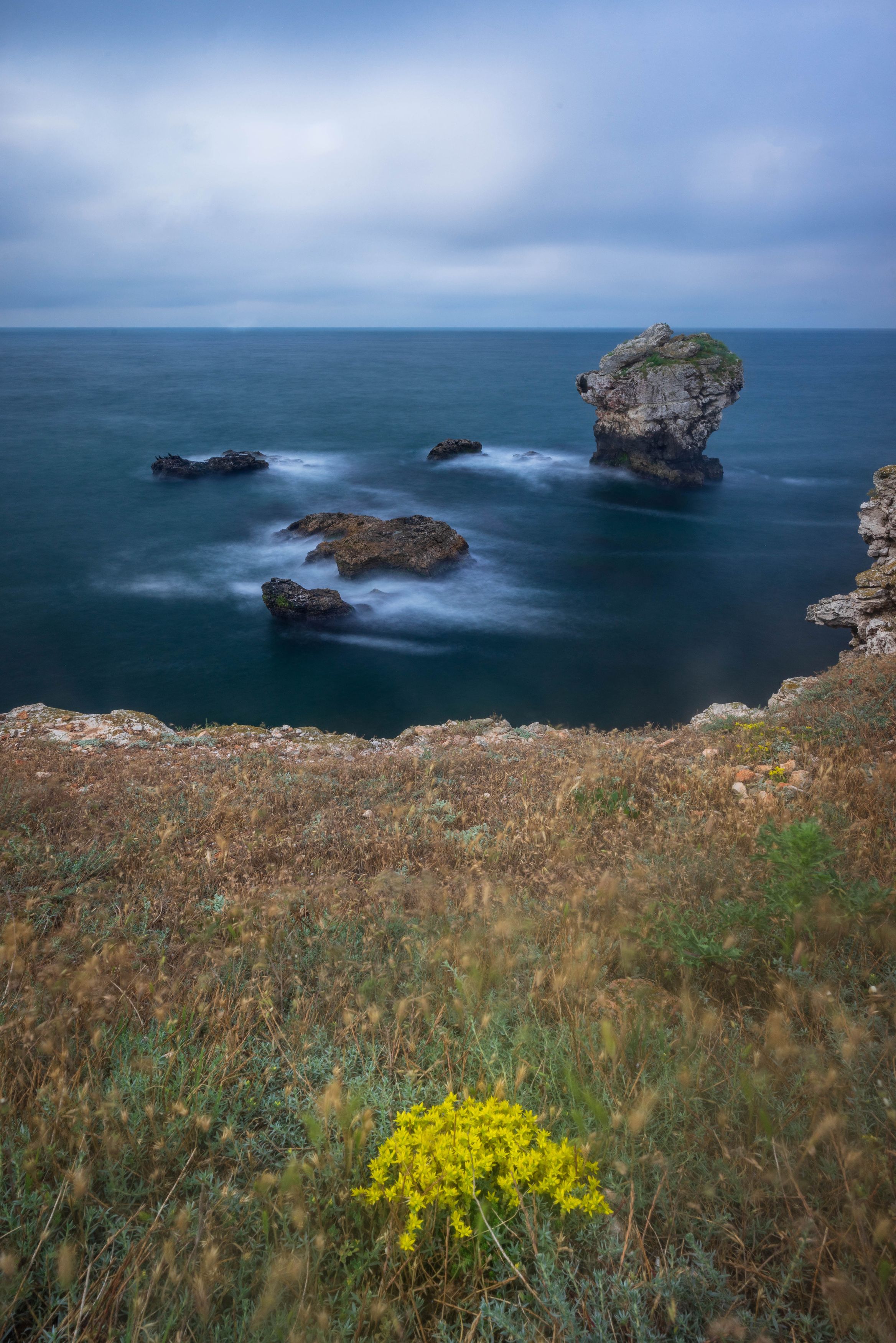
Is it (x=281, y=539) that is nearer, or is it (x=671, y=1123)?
(x=671, y=1123)

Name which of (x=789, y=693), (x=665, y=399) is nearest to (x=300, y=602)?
(x=789, y=693)

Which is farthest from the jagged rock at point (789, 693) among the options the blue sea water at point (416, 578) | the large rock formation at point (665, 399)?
the large rock formation at point (665, 399)

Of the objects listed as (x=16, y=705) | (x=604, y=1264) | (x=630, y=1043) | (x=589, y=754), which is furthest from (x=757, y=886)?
(x=16, y=705)

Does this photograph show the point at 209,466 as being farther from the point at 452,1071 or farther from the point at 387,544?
the point at 452,1071

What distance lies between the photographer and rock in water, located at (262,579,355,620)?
22.2 m

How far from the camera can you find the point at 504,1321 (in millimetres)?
1654

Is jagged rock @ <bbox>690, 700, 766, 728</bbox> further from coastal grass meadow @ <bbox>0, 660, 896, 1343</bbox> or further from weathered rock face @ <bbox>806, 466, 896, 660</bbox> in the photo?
coastal grass meadow @ <bbox>0, 660, 896, 1343</bbox>

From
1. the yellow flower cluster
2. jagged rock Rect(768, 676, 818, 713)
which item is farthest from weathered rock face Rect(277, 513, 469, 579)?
the yellow flower cluster

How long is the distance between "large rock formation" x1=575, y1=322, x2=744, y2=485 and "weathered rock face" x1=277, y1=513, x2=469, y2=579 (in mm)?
16353

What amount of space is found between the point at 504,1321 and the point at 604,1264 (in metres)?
0.39

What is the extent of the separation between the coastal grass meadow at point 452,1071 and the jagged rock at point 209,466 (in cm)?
3851

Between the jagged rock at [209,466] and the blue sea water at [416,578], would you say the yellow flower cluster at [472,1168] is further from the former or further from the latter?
the jagged rock at [209,466]

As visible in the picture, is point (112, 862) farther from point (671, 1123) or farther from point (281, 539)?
point (281, 539)

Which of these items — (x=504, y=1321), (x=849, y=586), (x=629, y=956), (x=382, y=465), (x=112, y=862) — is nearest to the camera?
(x=504, y=1321)
